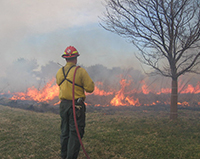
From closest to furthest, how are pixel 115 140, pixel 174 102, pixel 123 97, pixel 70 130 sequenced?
pixel 70 130 → pixel 115 140 → pixel 174 102 → pixel 123 97

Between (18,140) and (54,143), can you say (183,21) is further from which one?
(18,140)

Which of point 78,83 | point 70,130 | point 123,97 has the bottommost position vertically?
point 70,130

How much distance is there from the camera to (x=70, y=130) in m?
3.33

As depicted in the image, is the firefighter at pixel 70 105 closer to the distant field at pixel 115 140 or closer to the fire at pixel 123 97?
the distant field at pixel 115 140

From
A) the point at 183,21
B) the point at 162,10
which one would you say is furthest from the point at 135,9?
the point at 183,21

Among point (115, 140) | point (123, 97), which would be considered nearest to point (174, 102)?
point (115, 140)

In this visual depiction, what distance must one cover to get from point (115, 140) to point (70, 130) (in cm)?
183

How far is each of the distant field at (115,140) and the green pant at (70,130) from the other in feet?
2.14

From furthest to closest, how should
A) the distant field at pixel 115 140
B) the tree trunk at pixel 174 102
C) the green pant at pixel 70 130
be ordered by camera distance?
the tree trunk at pixel 174 102 < the distant field at pixel 115 140 < the green pant at pixel 70 130

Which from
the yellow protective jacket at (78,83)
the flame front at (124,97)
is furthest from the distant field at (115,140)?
the flame front at (124,97)

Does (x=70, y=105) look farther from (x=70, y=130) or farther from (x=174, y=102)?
(x=174, y=102)

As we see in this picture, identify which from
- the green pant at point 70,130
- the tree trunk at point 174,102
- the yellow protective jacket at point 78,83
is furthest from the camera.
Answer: the tree trunk at point 174,102

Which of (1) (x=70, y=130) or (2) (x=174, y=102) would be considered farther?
(2) (x=174, y=102)

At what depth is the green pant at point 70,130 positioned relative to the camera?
322cm
